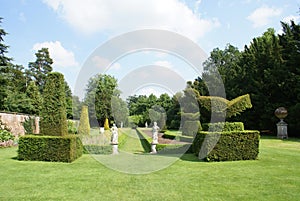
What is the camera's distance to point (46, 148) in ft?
31.4

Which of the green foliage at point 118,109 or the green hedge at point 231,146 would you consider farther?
the green foliage at point 118,109

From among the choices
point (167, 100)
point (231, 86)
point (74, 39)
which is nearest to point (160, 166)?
point (74, 39)

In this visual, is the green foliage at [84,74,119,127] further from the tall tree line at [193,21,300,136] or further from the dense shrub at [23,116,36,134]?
the tall tree line at [193,21,300,136]

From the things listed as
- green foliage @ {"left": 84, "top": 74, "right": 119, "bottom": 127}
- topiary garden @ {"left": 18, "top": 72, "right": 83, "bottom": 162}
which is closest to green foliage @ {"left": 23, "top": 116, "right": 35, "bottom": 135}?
topiary garden @ {"left": 18, "top": 72, "right": 83, "bottom": 162}

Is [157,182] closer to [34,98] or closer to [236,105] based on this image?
[236,105]

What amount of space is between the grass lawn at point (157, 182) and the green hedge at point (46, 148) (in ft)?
2.23

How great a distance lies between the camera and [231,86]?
31594mm

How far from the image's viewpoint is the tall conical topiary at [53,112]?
398 inches

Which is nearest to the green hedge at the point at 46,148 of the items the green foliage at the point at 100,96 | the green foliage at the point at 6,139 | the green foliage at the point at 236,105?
the green foliage at the point at 6,139

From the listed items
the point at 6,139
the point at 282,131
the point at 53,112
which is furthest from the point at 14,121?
the point at 282,131

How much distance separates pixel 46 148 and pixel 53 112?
1516 millimetres

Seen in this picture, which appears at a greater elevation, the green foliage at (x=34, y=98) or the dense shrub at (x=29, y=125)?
the green foliage at (x=34, y=98)

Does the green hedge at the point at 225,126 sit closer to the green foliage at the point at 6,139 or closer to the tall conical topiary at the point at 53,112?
the tall conical topiary at the point at 53,112

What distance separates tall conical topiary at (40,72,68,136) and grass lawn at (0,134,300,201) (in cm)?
167
